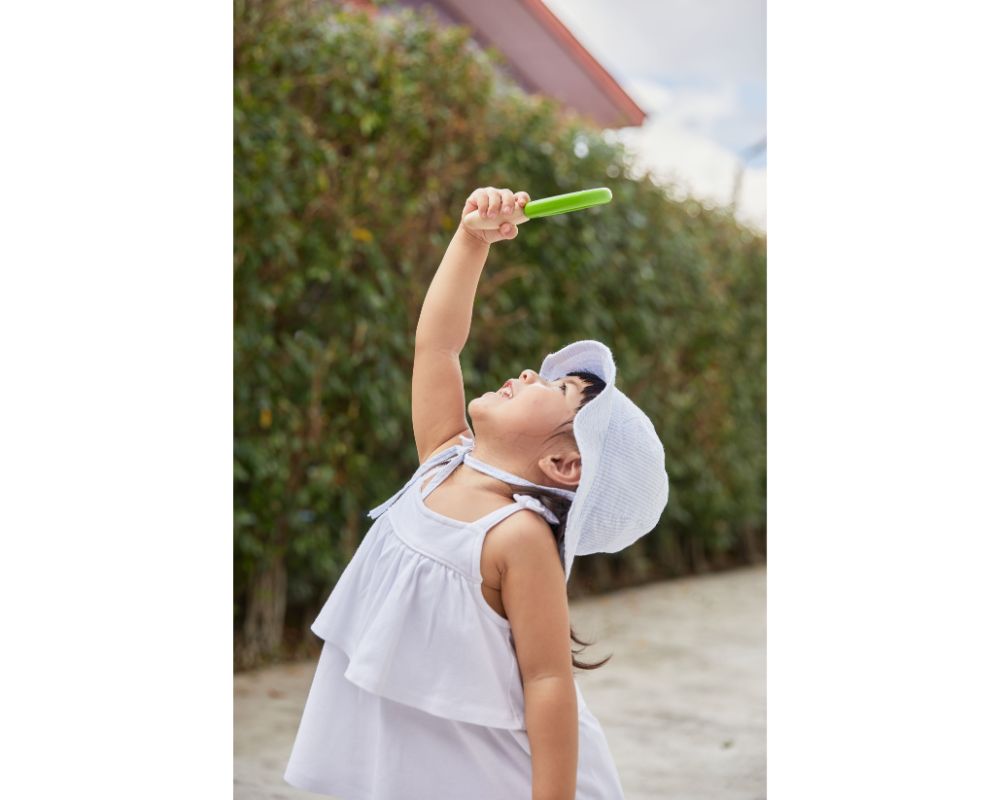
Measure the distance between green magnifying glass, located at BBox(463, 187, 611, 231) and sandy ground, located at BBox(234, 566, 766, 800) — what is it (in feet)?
3.47

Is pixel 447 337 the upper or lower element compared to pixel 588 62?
lower

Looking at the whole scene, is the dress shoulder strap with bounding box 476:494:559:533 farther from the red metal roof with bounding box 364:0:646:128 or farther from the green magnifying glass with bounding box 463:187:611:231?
the red metal roof with bounding box 364:0:646:128

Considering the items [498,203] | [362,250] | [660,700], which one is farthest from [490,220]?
[660,700]

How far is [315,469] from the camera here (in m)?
2.44

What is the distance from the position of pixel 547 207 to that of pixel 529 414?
19cm

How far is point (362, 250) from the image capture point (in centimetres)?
252
